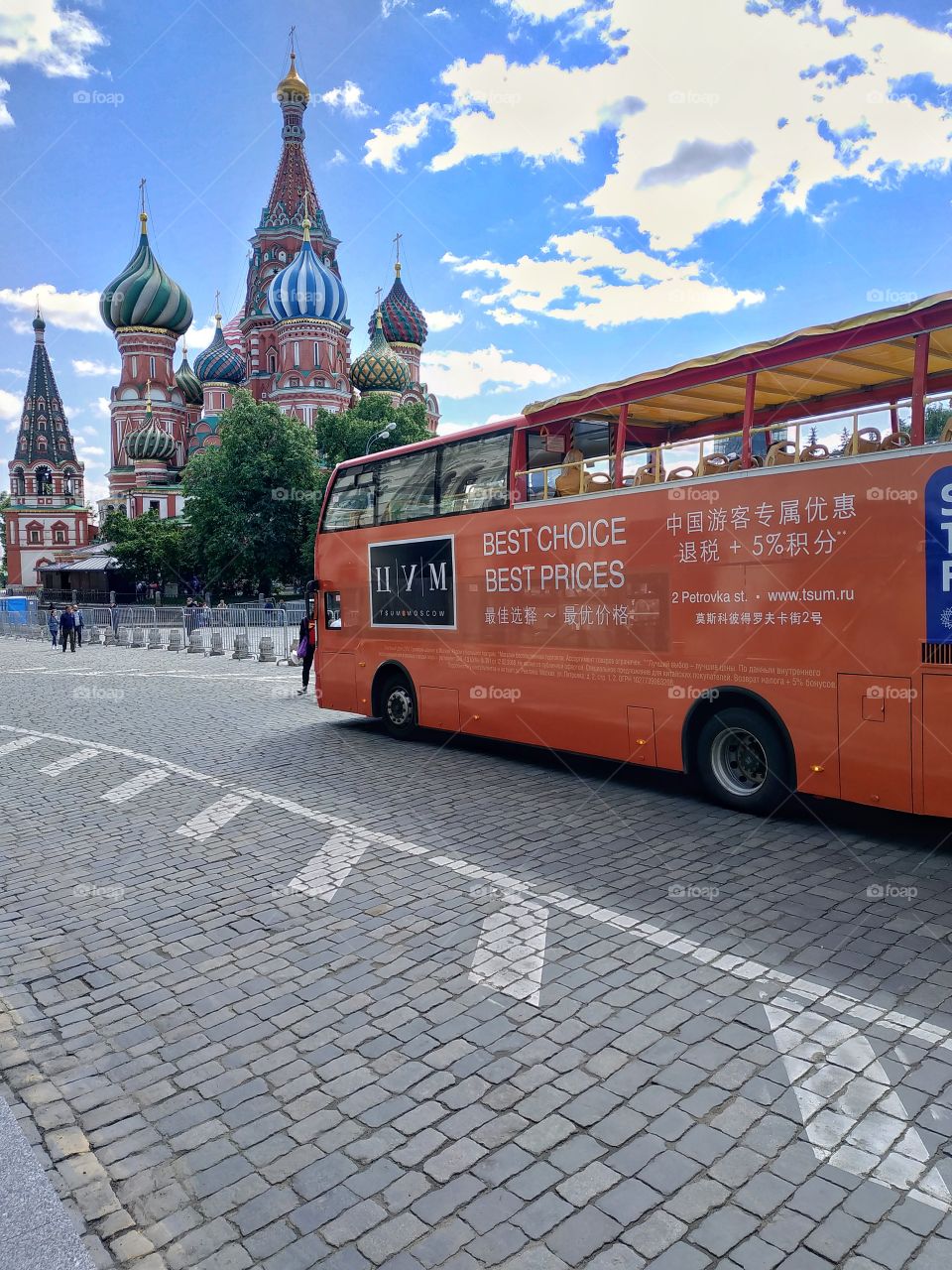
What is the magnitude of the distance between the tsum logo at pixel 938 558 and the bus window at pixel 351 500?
7.77 metres

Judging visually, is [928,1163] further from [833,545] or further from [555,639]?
[555,639]

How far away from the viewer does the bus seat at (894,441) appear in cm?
691

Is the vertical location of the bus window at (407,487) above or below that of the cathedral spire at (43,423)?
below

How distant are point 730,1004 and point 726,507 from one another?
467 cm

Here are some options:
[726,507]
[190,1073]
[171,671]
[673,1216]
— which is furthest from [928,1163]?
[171,671]

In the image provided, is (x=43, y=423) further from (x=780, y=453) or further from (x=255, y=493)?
(x=780, y=453)

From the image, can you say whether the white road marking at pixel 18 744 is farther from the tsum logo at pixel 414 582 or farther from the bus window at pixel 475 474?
the bus window at pixel 475 474

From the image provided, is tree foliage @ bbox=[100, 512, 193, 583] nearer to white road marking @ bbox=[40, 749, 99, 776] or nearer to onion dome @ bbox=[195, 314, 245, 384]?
onion dome @ bbox=[195, 314, 245, 384]

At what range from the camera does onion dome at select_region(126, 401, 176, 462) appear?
2712 inches

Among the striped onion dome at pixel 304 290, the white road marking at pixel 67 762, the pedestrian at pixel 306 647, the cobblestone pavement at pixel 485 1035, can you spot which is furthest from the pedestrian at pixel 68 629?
the striped onion dome at pixel 304 290

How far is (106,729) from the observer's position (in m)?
13.5

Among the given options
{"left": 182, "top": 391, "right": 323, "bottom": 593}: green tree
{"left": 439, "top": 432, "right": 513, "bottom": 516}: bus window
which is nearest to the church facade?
{"left": 182, "top": 391, "right": 323, "bottom": 593}: green tree
